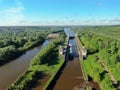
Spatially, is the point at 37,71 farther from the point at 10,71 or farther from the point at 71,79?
the point at 10,71

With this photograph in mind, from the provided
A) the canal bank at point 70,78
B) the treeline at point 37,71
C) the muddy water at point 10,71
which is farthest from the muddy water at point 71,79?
the muddy water at point 10,71

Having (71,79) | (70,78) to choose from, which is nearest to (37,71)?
(70,78)

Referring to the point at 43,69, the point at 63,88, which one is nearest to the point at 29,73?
the point at 43,69

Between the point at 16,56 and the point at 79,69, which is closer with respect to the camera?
the point at 79,69

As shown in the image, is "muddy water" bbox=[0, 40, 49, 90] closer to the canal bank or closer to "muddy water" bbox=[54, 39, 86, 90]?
the canal bank

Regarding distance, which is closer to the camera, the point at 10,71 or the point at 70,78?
the point at 70,78

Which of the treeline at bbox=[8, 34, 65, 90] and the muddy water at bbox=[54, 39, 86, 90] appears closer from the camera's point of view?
the treeline at bbox=[8, 34, 65, 90]

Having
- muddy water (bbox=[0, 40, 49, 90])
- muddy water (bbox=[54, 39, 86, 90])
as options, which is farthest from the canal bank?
muddy water (bbox=[0, 40, 49, 90])

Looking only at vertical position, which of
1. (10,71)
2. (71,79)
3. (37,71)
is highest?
(37,71)

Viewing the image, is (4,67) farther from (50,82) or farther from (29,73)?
(50,82)

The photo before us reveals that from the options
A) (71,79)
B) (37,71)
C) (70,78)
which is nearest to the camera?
(71,79)

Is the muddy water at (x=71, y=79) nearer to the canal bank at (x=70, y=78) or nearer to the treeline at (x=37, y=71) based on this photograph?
the canal bank at (x=70, y=78)
